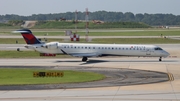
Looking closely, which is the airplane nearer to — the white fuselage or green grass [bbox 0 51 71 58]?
the white fuselage

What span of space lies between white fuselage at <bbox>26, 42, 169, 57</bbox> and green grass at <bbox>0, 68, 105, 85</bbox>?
38.9 feet

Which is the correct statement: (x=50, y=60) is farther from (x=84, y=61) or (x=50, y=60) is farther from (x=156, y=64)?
(x=156, y=64)

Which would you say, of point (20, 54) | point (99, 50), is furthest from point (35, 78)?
point (20, 54)

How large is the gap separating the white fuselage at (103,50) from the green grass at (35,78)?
1187cm

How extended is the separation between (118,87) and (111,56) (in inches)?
1137

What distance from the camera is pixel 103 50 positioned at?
6219 cm

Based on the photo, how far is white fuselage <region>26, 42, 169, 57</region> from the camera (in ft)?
202

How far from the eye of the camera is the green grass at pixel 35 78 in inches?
1614

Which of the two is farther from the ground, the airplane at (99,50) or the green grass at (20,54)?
the airplane at (99,50)

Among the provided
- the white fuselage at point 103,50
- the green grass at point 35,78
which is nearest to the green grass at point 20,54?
the white fuselage at point 103,50

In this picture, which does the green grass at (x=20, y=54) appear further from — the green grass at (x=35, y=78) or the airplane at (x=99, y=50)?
the green grass at (x=35, y=78)

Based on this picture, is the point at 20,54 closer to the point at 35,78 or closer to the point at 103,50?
the point at 103,50

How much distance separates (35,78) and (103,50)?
66.2 ft

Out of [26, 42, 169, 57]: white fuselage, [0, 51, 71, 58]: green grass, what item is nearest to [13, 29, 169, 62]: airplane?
[26, 42, 169, 57]: white fuselage
